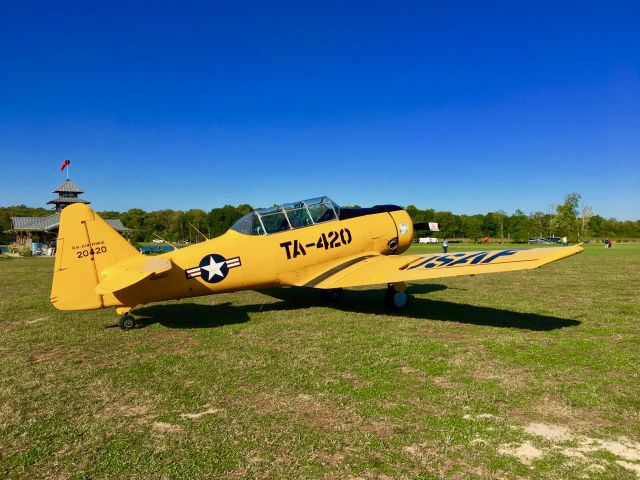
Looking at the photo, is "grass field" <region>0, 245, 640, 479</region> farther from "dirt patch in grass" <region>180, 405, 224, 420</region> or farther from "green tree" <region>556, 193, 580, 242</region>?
"green tree" <region>556, 193, 580, 242</region>

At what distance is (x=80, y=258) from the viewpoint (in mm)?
7656

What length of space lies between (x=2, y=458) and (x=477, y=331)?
6.96m

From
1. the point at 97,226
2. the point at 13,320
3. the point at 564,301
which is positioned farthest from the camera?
the point at 564,301

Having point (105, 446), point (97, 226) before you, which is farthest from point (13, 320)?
point (105, 446)

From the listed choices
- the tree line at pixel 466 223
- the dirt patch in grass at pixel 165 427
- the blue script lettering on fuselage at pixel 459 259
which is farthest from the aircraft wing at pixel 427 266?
the tree line at pixel 466 223

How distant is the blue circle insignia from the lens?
8289 mm

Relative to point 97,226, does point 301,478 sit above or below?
below

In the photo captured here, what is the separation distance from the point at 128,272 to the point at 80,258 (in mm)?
1042

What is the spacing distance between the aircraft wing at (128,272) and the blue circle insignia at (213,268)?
0.71 m

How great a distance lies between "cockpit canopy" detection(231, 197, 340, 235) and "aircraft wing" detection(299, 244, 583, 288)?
1303mm

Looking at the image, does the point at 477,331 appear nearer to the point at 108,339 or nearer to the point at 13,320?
the point at 108,339

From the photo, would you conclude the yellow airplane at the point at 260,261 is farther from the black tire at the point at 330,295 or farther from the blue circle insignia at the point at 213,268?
the black tire at the point at 330,295

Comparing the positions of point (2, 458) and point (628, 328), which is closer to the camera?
point (2, 458)

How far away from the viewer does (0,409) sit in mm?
4348
